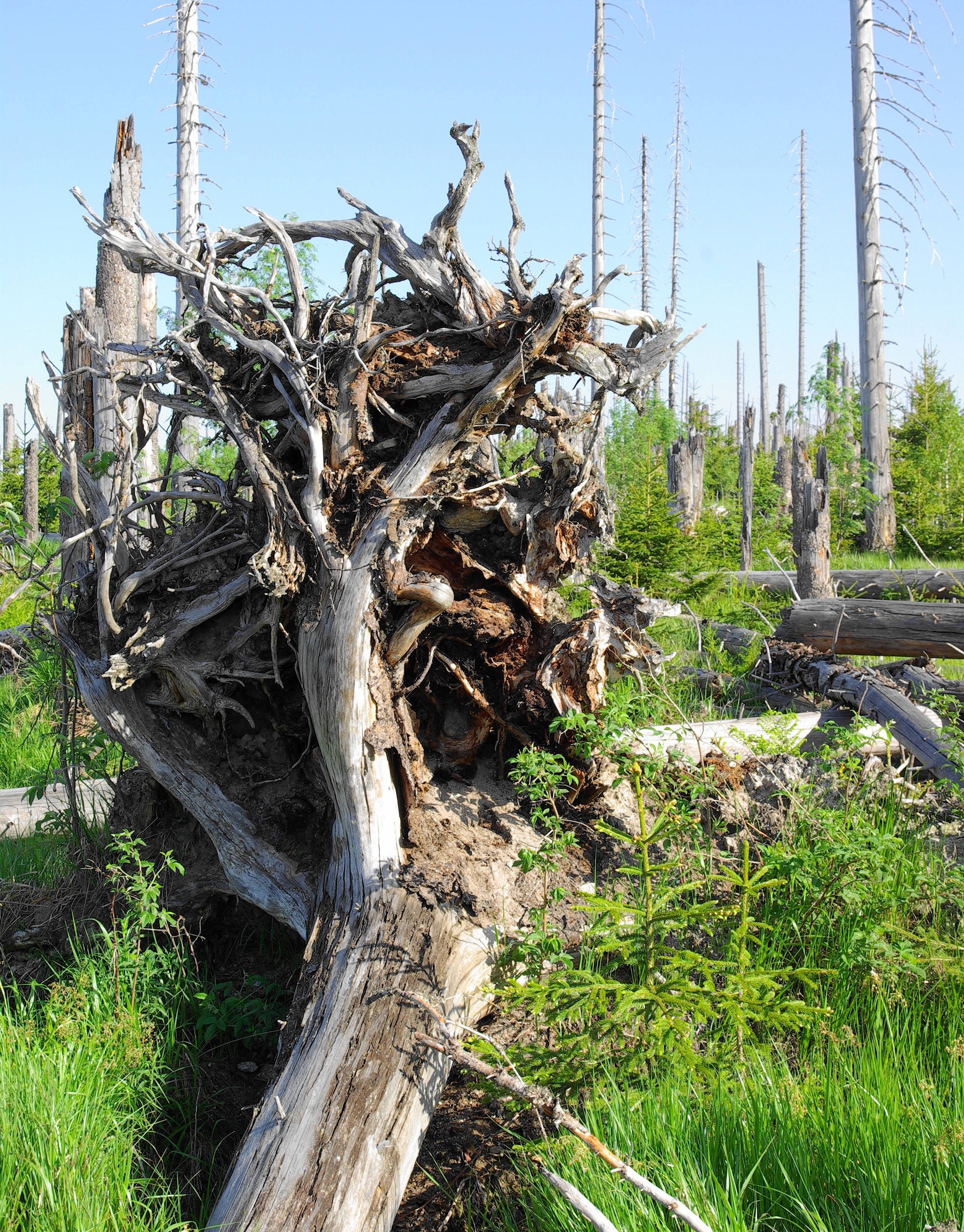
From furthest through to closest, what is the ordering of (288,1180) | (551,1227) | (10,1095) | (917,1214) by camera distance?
(10,1095), (288,1180), (551,1227), (917,1214)

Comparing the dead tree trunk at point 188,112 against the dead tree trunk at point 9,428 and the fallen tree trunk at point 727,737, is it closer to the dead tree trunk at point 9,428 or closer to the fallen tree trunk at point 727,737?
the fallen tree trunk at point 727,737

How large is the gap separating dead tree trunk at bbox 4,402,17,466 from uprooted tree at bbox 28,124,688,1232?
34958 millimetres

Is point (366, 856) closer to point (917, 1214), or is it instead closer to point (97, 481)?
point (917, 1214)

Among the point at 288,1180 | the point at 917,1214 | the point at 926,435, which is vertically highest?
the point at 926,435

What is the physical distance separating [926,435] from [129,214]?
17.3 metres

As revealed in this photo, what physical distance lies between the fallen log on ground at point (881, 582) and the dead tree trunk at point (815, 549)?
0.27 m

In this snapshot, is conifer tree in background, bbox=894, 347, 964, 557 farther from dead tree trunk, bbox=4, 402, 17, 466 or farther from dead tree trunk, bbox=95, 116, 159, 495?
dead tree trunk, bbox=4, 402, 17, 466

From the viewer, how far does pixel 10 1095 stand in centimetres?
266

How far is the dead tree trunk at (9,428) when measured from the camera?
1340 inches

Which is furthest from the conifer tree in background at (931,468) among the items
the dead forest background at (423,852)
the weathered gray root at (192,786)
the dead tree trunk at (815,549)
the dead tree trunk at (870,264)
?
the weathered gray root at (192,786)

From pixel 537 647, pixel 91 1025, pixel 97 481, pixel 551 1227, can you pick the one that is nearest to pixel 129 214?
pixel 97 481

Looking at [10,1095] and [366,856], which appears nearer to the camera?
[10,1095]

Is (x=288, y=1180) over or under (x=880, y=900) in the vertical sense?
under

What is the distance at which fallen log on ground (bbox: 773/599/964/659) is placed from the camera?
6.73m
